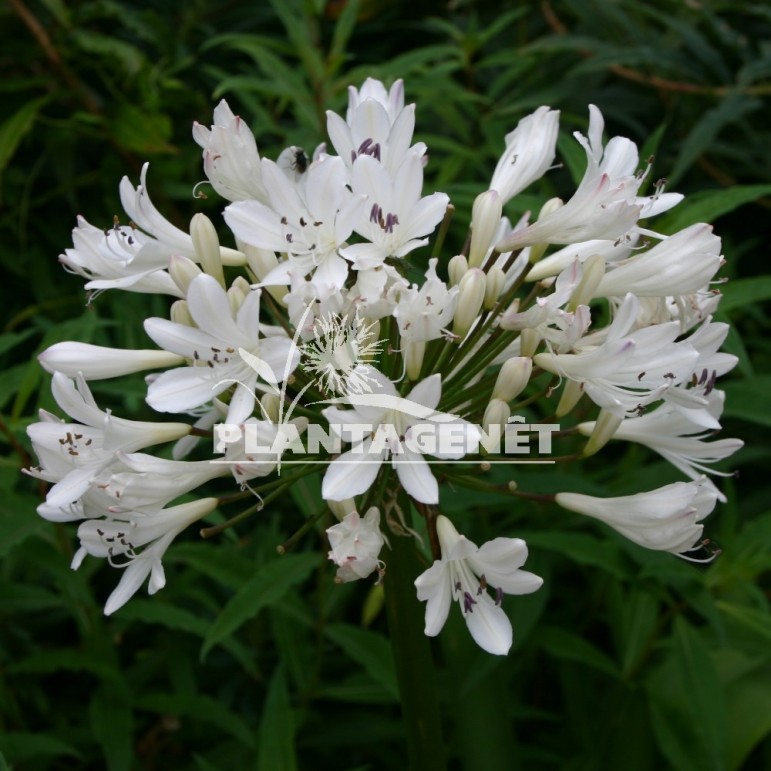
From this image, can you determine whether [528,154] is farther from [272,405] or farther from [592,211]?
[272,405]

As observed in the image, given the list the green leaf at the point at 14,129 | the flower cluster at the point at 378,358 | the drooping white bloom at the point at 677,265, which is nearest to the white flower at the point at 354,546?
the flower cluster at the point at 378,358

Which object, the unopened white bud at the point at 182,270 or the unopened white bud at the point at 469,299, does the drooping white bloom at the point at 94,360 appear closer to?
the unopened white bud at the point at 182,270

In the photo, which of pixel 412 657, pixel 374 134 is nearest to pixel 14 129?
pixel 374 134

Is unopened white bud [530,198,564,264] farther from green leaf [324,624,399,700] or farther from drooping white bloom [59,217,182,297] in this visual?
green leaf [324,624,399,700]

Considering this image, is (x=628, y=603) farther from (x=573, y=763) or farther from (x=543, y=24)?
(x=543, y=24)

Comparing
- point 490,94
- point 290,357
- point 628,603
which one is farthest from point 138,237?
point 490,94
